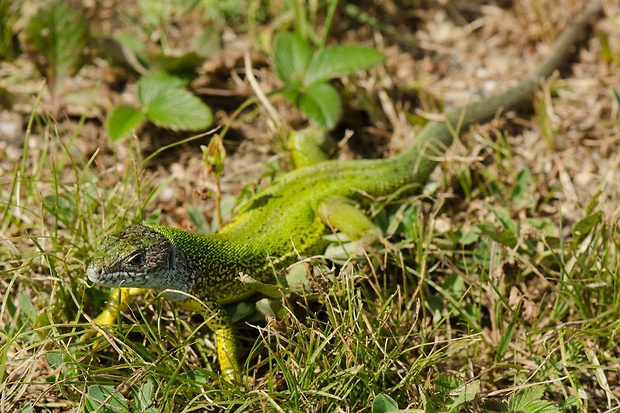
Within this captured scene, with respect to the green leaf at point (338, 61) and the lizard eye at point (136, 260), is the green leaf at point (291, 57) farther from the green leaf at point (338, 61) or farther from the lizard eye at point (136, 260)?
the lizard eye at point (136, 260)

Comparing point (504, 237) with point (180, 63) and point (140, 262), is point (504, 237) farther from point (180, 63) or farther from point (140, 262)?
point (180, 63)

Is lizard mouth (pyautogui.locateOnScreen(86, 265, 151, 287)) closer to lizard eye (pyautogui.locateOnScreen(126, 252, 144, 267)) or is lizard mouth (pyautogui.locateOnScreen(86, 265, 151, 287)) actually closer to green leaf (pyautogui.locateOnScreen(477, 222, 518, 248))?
lizard eye (pyautogui.locateOnScreen(126, 252, 144, 267))

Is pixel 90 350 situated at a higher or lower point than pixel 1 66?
lower

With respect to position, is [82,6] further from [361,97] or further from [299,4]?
[361,97]

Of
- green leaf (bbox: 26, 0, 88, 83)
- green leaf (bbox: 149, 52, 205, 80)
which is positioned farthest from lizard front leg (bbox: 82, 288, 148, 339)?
green leaf (bbox: 26, 0, 88, 83)

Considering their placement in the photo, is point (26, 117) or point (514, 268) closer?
point (514, 268)

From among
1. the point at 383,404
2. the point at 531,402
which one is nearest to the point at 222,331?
the point at 383,404

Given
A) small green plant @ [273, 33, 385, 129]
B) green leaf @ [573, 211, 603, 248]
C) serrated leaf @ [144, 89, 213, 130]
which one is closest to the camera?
green leaf @ [573, 211, 603, 248]

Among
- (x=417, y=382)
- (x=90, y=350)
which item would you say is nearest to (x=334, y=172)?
(x=417, y=382)
